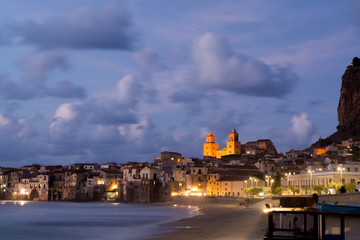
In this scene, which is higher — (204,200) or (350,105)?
(350,105)

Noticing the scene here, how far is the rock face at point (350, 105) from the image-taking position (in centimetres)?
14888

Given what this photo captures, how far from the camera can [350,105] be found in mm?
153500

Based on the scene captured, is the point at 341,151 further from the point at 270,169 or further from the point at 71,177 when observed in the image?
the point at 71,177

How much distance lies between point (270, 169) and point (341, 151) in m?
24.4

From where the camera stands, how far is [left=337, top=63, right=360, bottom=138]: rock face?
488 feet

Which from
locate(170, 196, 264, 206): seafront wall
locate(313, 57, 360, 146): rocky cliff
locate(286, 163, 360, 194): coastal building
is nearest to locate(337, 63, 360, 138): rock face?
locate(313, 57, 360, 146): rocky cliff

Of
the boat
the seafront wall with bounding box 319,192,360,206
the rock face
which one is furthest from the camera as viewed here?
the rock face

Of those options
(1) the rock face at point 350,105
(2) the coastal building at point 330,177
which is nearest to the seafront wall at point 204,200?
(2) the coastal building at point 330,177

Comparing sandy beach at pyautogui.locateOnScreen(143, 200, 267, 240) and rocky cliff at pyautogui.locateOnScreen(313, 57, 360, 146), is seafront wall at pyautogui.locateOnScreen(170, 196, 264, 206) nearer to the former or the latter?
sandy beach at pyautogui.locateOnScreen(143, 200, 267, 240)

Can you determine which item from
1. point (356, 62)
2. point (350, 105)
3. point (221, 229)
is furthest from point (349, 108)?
point (221, 229)

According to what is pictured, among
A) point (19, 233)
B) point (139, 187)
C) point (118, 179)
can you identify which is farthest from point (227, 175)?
point (19, 233)

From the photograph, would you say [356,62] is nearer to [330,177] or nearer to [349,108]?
[349,108]

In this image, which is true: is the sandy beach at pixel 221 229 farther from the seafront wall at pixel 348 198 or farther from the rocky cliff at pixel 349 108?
the rocky cliff at pixel 349 108

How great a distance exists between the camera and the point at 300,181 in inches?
3273
